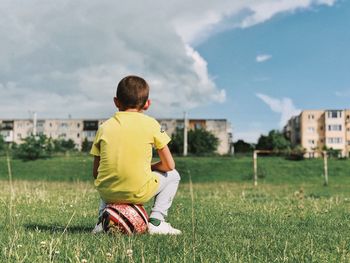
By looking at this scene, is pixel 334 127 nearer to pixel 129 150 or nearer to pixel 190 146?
pixel 190 146

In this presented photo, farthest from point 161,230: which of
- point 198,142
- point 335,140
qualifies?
point 335,140

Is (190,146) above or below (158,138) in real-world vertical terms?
above

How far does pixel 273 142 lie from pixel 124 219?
360 ft

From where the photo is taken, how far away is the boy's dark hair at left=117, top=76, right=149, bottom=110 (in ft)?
16.1

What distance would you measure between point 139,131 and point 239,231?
1597 mm

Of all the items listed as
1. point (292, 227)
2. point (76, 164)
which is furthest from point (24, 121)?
point (292, 227)

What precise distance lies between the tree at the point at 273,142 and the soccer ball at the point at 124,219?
106 meters

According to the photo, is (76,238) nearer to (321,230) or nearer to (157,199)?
(157,199)

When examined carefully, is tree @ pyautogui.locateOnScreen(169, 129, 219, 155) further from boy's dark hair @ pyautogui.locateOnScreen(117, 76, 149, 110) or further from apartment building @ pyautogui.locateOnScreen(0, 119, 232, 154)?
boy's dark hair @ pyautogui.locateOnScreen(117, 76, 149, 110)

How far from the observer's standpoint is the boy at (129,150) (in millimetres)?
4906

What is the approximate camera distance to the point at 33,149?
6431 centimetres

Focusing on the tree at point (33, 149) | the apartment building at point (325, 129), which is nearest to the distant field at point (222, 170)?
the tree at point (33, 149)

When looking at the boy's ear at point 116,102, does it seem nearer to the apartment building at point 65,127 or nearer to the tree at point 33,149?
the tree at point 33,149

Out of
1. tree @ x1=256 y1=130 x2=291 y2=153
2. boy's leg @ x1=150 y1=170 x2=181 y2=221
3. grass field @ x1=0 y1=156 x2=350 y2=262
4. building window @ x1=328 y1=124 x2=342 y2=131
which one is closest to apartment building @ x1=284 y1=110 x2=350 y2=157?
building window @ x1=328 y1=124 x2=342 y2=131
